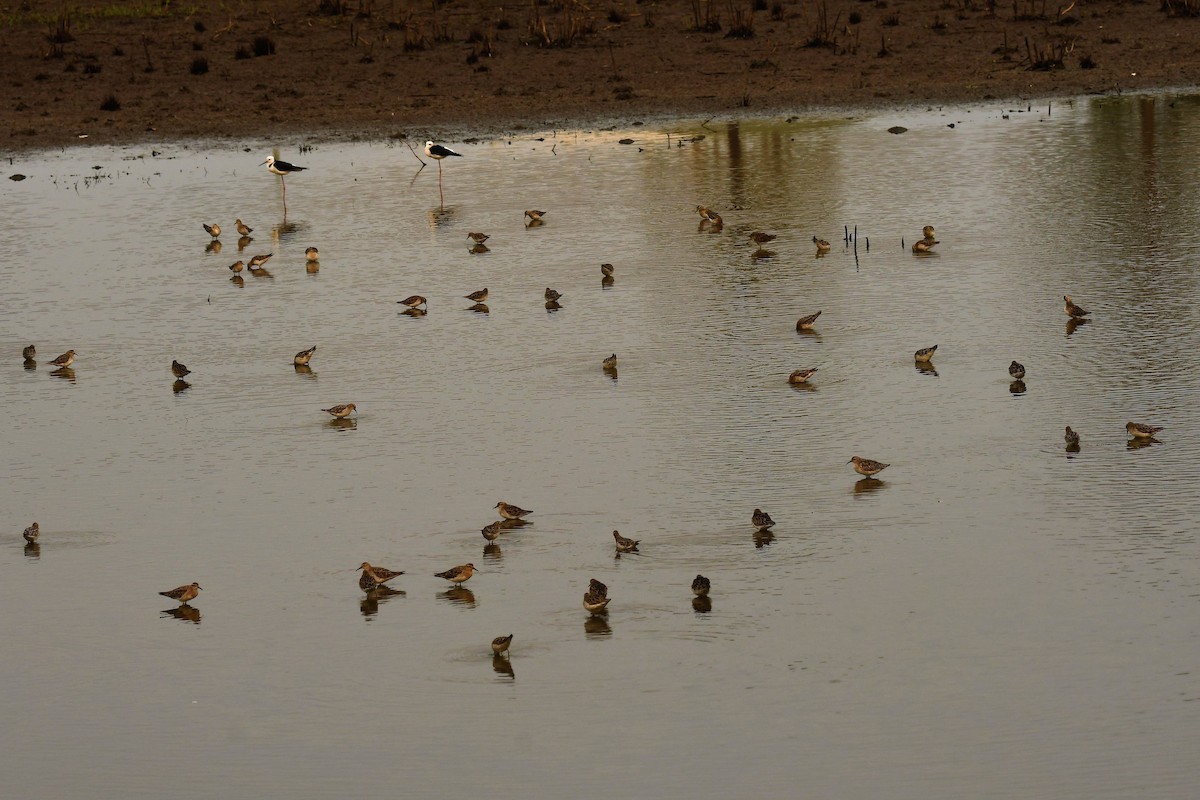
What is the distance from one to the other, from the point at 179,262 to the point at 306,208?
337cm

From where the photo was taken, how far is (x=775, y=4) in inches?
1421

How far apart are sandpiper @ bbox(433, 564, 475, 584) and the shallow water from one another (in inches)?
3.0

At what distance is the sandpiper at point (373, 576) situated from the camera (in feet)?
36.3

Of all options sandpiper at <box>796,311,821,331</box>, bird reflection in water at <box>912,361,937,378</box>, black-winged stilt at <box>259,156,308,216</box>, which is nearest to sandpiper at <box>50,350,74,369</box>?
sandpiper at <box>796,311,821,331</box>

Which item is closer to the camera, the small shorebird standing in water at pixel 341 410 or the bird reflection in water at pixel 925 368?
the small shorebird standing in water at pixel 341 410

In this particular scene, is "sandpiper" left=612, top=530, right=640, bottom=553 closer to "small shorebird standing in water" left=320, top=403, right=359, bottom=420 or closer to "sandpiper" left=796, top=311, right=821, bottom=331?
"small shorebird standing in water" left=320, top=403, right=359, bottom=420

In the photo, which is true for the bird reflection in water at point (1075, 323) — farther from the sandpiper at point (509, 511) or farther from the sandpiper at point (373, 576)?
the sandpiper at point (373, 576)

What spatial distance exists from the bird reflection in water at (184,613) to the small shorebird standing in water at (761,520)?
3.60 meters

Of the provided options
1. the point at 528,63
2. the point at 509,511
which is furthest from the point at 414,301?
the point at 528,63

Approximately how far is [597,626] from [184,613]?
8.60 ft

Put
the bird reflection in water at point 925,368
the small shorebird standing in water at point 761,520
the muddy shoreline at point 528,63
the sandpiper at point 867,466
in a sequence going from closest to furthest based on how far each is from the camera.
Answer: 1. the small shorebird standing in water at point 761,520
2. the sandpiper at point 867,466
3. the bird reflection in water at point 925,368
4. the muddy shoreline at point 528,63

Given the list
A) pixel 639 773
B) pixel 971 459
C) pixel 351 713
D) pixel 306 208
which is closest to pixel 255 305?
pixel 306 208

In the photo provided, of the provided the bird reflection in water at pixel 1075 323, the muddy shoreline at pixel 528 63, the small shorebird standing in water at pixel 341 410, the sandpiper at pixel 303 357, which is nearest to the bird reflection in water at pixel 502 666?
the small shorebird standing in water at pixel 341 410

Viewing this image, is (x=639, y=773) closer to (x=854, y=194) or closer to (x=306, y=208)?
→ (x=854, y=194)
